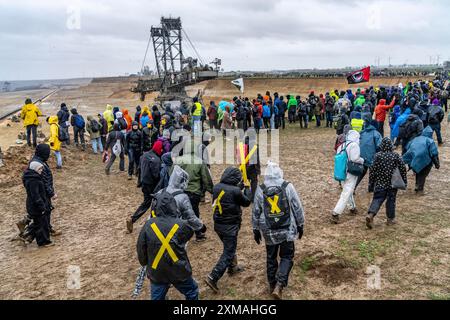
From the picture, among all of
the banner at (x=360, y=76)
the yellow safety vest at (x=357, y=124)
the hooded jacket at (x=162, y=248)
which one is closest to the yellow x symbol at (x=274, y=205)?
the hooded jacket at (x=162, y=248)

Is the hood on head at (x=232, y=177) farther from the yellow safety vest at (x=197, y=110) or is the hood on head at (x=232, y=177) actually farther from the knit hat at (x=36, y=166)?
the yellow safety vest at (x=197, y=110)

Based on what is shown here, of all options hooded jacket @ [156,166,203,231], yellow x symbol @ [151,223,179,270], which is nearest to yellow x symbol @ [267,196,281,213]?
hooded jacket @ [156,166,203,231]

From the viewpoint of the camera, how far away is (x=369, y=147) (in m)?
7.49

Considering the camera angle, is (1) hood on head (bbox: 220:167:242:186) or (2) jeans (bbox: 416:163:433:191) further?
(2) jeans (bbox: 416:163:433:191)

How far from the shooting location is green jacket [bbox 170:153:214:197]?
6105 mm

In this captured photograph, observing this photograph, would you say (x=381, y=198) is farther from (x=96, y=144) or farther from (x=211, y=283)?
(x=96, y=144)

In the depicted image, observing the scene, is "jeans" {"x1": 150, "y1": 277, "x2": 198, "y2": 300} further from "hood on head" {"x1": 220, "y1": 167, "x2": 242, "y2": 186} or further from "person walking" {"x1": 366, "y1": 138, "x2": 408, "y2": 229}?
"person walking" {"x1": 366, "y1": 138, "x2": 408, "y2": 229}

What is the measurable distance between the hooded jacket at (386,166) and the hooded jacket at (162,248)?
13.0 feet

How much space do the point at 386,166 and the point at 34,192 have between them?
20.1ft

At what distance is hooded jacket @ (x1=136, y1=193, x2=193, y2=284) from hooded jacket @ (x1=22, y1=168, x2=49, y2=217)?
131 inches

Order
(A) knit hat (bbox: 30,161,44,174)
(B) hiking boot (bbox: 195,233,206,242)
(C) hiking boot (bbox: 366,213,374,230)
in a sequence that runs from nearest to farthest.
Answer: (A) knit hat (bbox: 30,161,44,174) → (C) hiking boot (bbox: 366,213,374,230) → (B) hiking boot (bbox: 195,233,206,242)

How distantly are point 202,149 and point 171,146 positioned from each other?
181 centimetres

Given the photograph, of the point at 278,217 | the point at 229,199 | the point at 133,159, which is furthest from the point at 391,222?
the point at 133,159
